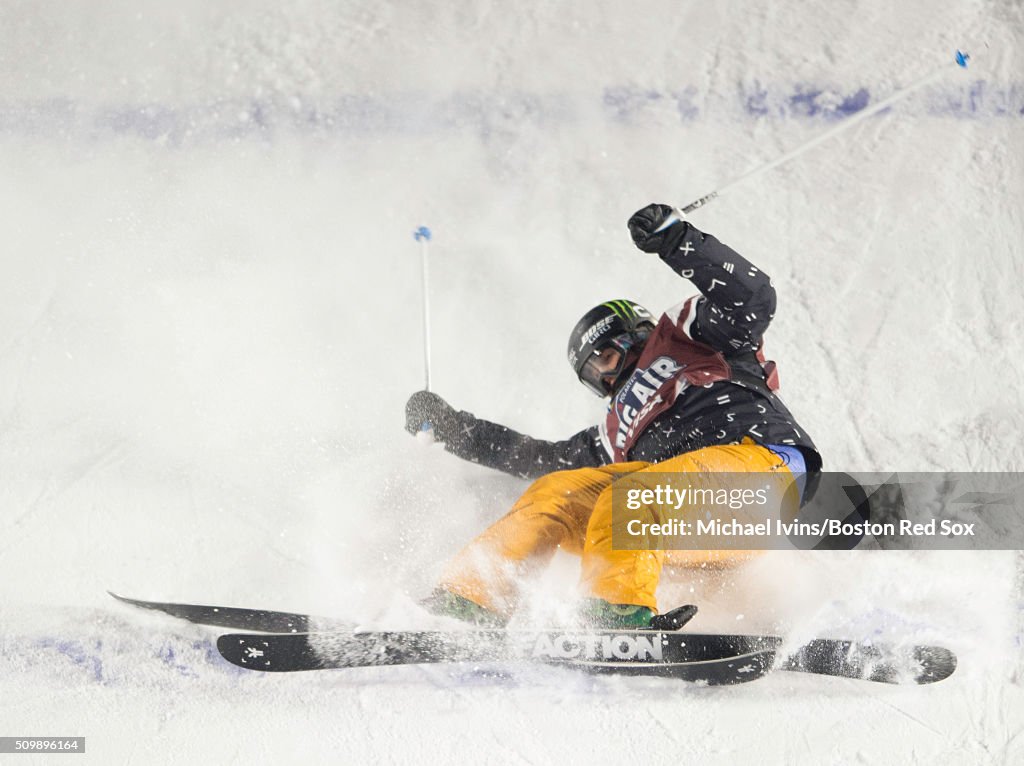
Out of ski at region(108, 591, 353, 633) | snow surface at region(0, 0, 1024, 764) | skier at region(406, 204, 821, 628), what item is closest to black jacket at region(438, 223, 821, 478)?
skier at region(406, 204, 821, 628)

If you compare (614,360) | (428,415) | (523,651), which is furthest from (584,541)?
(428,415)

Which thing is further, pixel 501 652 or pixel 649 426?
pixel 649 426

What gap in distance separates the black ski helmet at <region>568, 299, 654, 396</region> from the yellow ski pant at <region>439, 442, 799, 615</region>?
1.03 ft

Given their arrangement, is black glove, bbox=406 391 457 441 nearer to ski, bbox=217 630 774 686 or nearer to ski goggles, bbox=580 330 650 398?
ski goggles, bbox=580 330 650 398

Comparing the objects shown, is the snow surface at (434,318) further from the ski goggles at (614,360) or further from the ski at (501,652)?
the ski goggles at (614,360)

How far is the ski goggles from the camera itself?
2896mm

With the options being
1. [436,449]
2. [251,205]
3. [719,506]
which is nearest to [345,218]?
[251,205]

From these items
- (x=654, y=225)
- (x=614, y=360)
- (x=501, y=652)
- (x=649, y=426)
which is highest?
(x=654, y=225)

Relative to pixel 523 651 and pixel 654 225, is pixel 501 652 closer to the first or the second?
pixel 523 651

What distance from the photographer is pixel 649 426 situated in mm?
2775

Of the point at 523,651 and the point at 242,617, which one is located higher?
the point at 242,617

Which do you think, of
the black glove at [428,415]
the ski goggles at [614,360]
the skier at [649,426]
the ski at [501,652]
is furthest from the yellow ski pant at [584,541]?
the black glove at [428,415]

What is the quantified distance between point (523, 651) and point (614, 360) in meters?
0.85

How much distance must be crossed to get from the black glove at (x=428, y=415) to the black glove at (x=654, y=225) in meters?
0.90
